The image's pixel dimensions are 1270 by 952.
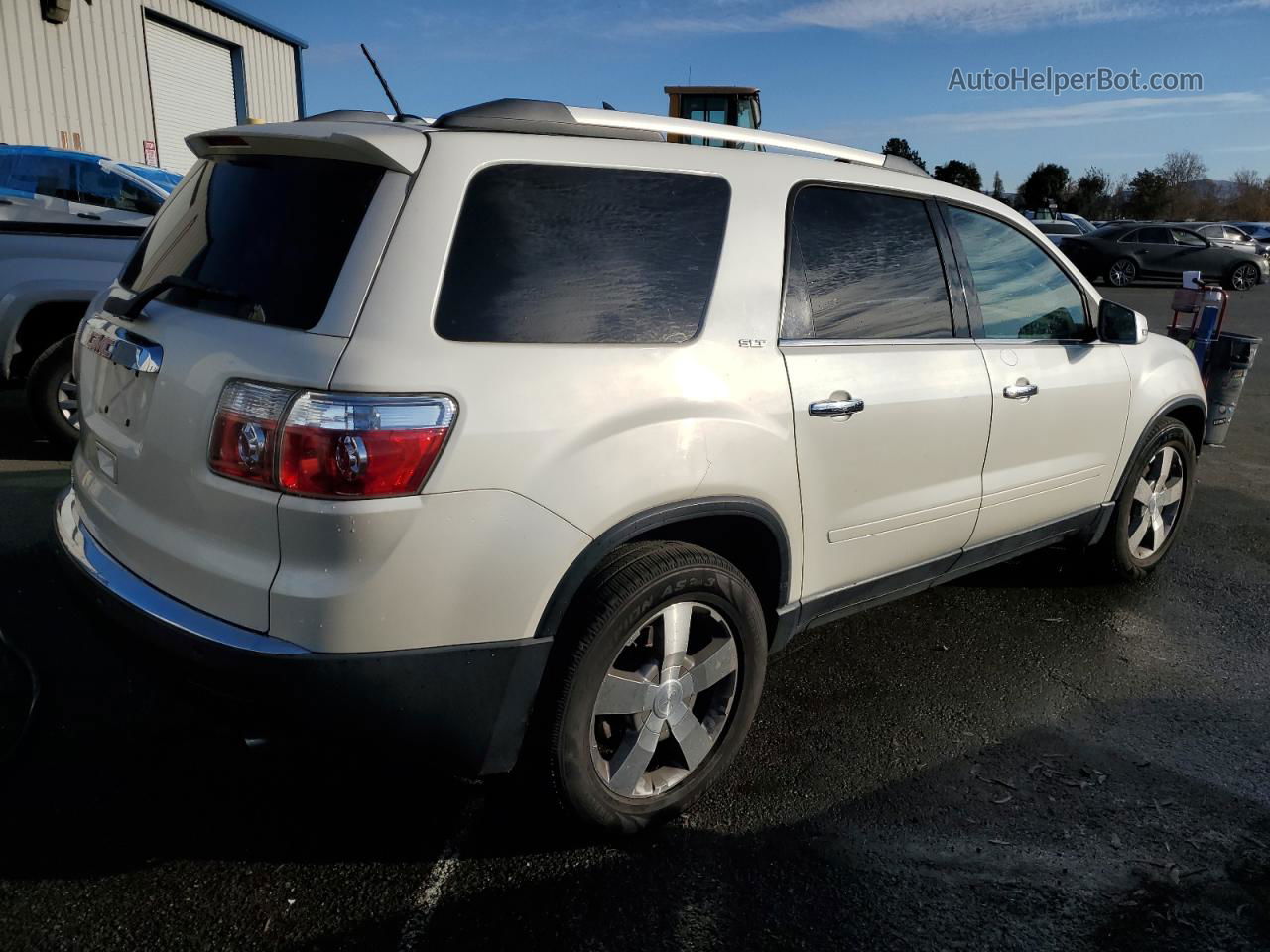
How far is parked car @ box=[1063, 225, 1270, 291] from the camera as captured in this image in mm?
23594

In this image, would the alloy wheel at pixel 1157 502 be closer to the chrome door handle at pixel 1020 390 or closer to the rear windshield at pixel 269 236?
the chrome door handle at pixel 1020 390

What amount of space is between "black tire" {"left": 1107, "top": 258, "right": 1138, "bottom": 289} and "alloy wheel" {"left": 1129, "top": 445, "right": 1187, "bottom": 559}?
22.1 meters

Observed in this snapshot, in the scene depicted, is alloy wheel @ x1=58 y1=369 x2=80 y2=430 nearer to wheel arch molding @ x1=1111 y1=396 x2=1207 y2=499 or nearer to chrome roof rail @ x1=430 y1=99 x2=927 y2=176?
chrome roof rail @ x1=430 y1=99 x2=927 y2=176

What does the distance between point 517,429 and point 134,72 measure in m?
20.4

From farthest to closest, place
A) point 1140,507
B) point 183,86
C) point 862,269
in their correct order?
1. point 183,86
2. point 1140,507
3. point 862,269

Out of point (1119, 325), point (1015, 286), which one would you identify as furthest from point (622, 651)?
point (1119, 325)

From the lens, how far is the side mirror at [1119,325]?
3904 mm

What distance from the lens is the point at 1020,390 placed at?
11.4 ft

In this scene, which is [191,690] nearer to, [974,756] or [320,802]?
[320,802]

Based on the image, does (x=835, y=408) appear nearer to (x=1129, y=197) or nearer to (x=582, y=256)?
(x=582, y=256)

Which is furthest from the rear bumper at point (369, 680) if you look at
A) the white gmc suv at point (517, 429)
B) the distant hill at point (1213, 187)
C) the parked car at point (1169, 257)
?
the distant hill at point (1213, 187)

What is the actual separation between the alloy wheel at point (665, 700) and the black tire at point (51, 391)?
474 cm

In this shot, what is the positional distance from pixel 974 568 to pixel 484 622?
2.29 meters

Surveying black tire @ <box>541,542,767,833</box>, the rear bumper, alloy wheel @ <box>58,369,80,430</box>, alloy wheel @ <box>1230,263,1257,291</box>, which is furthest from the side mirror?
alloy wheel @ <box>1230,263,1257,291</box>
